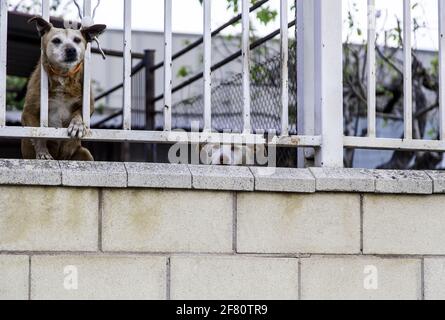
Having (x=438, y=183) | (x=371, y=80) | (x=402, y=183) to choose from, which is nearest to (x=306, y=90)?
(x=371, y=80)

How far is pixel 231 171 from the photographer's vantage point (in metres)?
3.97

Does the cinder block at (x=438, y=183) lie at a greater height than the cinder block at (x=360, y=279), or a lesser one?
greater

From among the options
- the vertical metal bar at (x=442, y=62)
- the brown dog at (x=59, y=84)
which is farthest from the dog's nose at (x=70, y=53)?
the vertical metal bar at (x=442, y=62)

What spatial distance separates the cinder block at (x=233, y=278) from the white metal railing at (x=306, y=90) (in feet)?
1.88

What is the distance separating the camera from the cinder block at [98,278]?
373cm

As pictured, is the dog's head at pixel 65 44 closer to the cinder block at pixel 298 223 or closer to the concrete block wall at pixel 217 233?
the concrete block wall at pixel 217 233

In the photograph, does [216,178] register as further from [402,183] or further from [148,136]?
[402,183]

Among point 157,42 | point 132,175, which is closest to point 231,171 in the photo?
point 132,175

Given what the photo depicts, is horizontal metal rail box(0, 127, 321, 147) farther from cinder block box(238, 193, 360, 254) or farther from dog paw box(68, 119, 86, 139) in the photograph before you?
cinder block box(238, 193, 360, 254)

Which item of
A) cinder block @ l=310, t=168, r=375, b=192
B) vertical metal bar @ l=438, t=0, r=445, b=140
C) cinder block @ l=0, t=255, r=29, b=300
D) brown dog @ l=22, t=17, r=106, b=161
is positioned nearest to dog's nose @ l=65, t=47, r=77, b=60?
brown dog @ l=22, t=17, r=106, b=161

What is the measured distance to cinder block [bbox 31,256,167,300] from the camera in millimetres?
3730

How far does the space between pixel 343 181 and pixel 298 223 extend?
300 millimetres

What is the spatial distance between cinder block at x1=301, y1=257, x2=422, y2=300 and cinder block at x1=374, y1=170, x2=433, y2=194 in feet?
1.14

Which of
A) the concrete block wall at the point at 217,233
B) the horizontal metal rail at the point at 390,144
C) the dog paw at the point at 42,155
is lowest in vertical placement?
the concrete block wall at the point at 217,233
